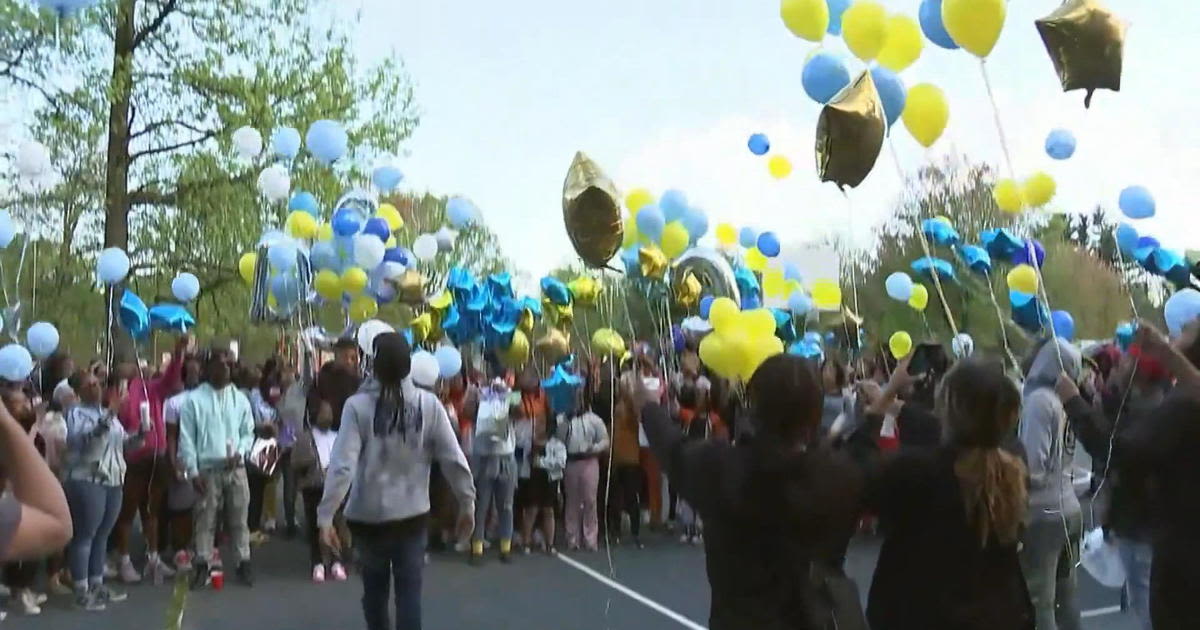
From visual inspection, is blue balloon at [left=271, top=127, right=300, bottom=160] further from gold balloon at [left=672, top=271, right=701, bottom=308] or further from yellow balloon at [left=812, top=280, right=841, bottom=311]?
yellow balloon at [left=812, top=280, right=841, bottom=311]

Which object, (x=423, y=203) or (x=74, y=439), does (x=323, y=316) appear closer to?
(x=74, y=439)

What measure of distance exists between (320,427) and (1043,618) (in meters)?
6.05

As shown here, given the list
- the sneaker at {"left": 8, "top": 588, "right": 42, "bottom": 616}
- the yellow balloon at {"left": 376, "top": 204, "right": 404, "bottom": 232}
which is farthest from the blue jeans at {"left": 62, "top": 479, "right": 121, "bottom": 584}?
the yellow balloon at {"left": 376, "top": 204, "right": 404, "bottom": 232}

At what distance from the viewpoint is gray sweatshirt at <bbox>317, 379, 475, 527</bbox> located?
5.03 meters

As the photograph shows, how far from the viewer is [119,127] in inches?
607

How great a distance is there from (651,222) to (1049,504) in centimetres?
359

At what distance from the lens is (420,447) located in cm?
516

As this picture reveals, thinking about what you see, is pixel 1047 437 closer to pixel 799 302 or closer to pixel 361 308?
pixel 799 302

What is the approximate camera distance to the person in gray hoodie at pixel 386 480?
5035mm

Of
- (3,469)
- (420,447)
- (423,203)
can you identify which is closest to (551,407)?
(420,447)

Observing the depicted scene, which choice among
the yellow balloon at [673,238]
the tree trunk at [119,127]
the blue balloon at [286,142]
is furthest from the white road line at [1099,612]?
the tree trunk at [119,127]

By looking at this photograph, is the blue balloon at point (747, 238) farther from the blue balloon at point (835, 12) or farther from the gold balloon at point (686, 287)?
the blue balloon at point (835, 12)

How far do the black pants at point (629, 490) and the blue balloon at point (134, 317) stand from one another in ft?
15.5

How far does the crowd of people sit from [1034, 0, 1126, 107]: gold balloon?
134cm
